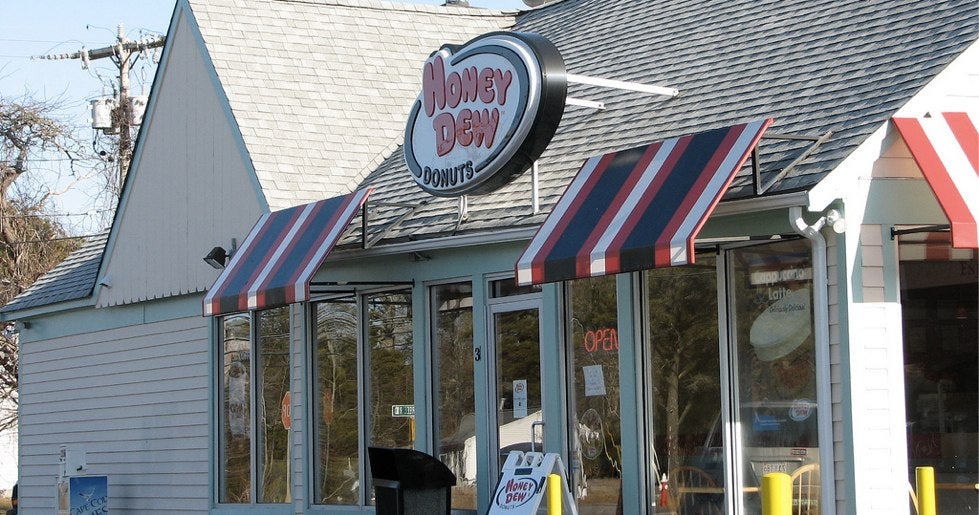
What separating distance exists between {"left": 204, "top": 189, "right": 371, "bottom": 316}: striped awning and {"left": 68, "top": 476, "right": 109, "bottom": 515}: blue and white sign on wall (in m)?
4.59

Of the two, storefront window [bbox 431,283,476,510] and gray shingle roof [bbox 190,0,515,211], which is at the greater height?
gray shingle roof [bbox 190,0,515,211]

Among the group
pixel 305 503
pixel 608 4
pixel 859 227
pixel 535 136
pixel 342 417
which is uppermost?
pixel 608 4

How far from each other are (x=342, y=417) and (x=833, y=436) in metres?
5.82

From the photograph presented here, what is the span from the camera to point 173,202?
54.1 feet

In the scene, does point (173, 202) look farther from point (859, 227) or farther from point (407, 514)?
point (859, 227)

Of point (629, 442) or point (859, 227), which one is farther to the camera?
point (629, 442)

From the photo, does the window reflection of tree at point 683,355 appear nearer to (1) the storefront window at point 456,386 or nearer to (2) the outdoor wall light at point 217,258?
(1) the storefront window at point 456,386

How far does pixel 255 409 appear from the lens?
49.0ft

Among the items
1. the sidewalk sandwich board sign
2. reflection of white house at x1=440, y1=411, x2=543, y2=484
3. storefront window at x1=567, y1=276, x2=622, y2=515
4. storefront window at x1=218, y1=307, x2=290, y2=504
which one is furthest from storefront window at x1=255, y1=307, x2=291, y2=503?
storefront window at x1=567, y1=276, x2=622, y2=515

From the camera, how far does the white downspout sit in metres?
9.33

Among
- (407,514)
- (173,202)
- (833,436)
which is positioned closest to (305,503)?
(407,514)

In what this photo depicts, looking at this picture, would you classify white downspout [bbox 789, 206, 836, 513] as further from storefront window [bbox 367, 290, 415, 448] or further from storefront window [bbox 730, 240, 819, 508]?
storefront window [bbox 367, 290, 415, 448]

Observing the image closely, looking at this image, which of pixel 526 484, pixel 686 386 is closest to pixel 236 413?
pixel 526 484

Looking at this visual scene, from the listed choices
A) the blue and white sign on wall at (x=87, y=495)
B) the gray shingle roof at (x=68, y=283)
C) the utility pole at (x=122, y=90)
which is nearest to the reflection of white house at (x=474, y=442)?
the blue and white sign on wall at (x=87, y=495)
